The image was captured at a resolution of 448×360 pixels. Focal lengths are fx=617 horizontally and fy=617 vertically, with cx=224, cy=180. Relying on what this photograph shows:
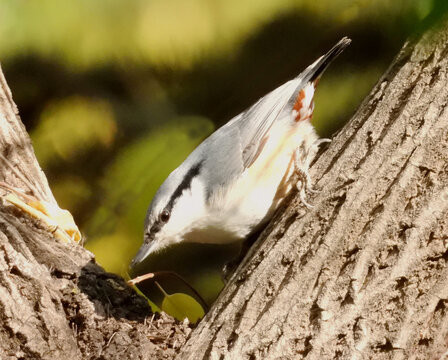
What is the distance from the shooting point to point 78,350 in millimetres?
1169

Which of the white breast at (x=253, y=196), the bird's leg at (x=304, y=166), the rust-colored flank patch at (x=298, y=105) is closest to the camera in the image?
the bird's leg at (x=304, y=166)

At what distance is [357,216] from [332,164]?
0.18 meters

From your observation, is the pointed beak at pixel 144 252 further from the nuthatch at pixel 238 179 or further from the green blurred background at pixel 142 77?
the green blurred background at pixel 142 77

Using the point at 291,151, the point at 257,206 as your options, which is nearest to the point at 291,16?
the point at 291,151

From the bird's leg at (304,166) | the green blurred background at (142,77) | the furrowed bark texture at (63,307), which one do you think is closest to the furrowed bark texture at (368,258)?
the bird's leg at (304,166)

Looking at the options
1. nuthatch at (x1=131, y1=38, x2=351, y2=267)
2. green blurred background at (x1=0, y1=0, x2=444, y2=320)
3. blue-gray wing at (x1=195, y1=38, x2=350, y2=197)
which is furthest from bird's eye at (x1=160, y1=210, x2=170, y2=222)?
green blurred background at (x1=0, y1=0, x2=444, y2=320)

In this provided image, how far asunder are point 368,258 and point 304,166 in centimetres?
40

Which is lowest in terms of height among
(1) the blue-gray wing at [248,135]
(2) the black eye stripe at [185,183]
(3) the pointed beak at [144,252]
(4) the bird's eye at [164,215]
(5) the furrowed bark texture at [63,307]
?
(5) the furrowed bark texture at [63,307]

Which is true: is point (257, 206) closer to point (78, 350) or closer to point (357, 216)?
point (357, 216)

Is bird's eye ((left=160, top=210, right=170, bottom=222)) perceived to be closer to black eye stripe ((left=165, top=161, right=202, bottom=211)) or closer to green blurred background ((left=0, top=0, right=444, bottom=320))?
black eye stripe ((left=165, top=161, right=202, bottom=211))

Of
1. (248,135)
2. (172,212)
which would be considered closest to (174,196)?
(172,212)

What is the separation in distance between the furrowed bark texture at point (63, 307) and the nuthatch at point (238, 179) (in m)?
0.19

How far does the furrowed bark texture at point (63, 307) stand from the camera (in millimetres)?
1116

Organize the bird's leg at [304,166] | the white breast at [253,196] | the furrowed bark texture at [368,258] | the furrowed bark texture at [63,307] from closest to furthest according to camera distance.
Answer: the furrowed bark texture at [368,258], the furrowed bark texture at [63,307], the bird's leg at [304,166], the white breast at [253,196]
